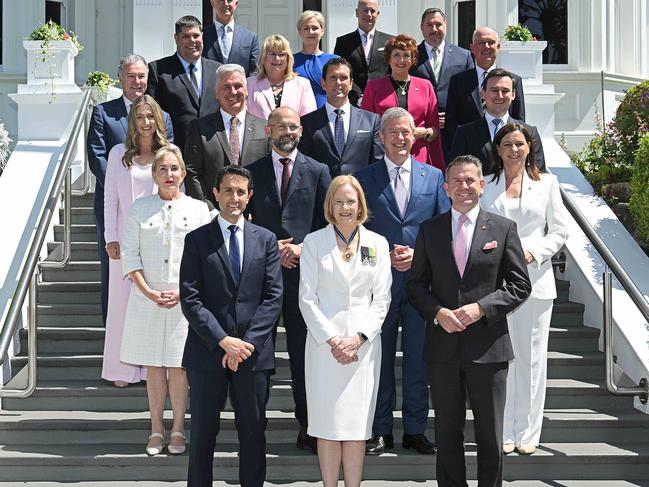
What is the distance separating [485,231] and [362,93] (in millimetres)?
3177

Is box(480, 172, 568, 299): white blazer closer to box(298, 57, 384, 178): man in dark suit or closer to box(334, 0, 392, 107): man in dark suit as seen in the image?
box(298, 57, 384, 178): man in dark suit

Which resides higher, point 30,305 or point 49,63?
point 49,63

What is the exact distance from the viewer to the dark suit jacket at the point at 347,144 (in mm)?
8102

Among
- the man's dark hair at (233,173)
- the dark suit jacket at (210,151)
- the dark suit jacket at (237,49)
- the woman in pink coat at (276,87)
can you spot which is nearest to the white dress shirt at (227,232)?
the man's dark hair at (233,173)

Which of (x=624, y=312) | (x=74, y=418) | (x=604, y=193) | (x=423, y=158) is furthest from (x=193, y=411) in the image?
(x=604, y=193)

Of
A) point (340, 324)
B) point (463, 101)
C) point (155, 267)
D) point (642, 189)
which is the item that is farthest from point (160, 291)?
point (642, 189)

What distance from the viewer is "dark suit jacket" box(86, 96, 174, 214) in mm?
8586

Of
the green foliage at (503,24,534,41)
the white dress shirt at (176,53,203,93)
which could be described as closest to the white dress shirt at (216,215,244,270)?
the white dress shirt at (176,53,203,93)

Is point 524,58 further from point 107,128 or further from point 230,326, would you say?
point 230,326

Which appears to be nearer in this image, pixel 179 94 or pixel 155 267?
pixel 155 267

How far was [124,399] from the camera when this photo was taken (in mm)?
8180

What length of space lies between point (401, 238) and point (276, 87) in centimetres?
202

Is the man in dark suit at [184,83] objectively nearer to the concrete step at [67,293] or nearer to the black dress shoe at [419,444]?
the concrete step at [67,293]

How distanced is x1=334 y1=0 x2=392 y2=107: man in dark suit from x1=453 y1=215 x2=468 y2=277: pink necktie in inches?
124
